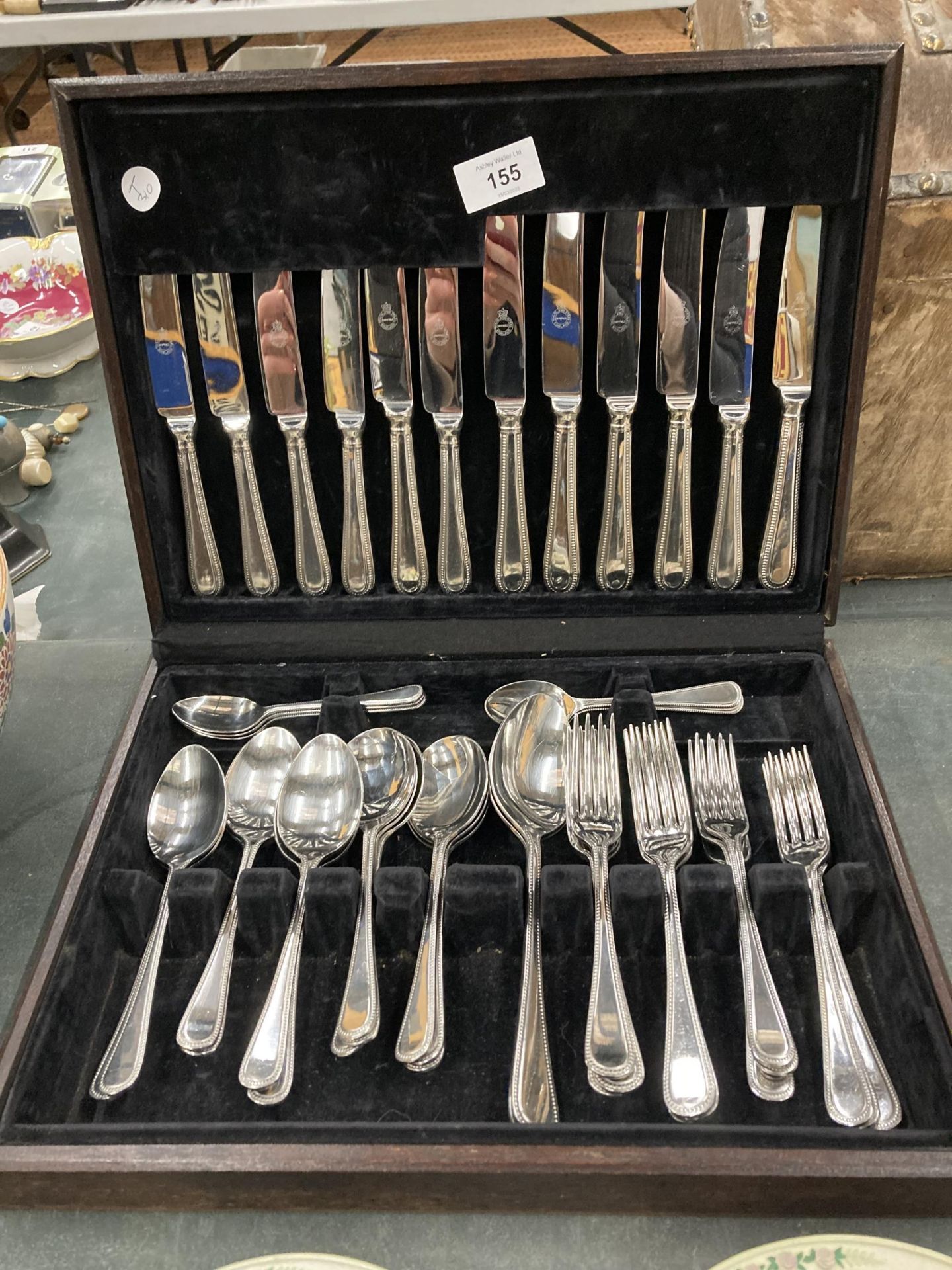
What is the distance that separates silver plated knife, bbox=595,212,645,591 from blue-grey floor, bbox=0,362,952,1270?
0.31m

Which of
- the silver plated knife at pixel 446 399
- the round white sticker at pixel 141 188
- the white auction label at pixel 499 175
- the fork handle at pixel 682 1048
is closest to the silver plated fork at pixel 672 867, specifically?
the fork handle at pixel 682 1048

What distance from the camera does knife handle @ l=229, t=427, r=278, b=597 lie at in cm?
96

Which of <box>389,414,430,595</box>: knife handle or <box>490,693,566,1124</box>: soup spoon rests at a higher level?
<box>389,414,430,595</box>: knife handle

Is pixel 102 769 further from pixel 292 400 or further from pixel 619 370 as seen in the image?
pixel 619 370

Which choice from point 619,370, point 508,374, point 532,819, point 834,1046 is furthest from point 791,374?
point 834,1046

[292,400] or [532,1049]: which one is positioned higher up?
[292,400]

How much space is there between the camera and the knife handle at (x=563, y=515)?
0.95 metres

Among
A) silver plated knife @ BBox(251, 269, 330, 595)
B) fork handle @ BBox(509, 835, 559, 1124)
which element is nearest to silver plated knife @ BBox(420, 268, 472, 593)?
silver plated knife @ BBox(251, 269, 330, 595)

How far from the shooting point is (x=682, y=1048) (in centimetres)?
69

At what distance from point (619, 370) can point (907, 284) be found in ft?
1.17

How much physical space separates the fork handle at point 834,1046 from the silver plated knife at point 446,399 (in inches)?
17.6

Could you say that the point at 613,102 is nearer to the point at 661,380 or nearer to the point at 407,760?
the point at 661,380

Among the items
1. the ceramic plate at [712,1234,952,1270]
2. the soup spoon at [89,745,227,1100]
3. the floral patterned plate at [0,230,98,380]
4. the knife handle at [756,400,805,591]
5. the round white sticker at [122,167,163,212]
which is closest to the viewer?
the ceramic plate at [712,1234,952,1270]

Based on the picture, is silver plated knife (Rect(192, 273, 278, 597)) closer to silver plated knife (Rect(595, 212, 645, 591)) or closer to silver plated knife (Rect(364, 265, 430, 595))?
silver plated knife (Rect(364, 265, 430, 595))
